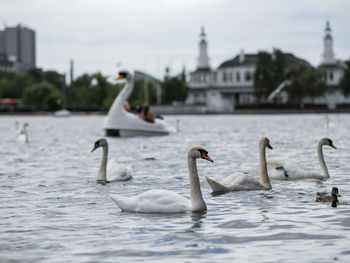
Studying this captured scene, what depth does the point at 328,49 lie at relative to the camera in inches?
3952

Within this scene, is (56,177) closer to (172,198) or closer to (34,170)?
(34,170)

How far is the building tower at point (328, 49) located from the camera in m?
100

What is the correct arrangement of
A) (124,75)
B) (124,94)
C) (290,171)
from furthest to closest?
(124,75)
(124,94)
(290,171)

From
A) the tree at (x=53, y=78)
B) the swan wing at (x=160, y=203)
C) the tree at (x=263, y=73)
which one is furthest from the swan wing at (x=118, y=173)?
the tree at (x=53, y=78)

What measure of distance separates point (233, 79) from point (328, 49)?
1590 centimetres

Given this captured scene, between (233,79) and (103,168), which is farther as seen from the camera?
(233,79)

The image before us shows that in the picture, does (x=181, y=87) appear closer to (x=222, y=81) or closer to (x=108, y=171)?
(x=222, y=81)

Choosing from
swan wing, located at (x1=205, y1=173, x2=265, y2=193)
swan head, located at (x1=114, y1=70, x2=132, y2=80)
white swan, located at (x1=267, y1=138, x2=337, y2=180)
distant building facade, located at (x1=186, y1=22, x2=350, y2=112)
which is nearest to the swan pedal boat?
swan head, located at (x1=114, y1=70, x2=132, y2=80)

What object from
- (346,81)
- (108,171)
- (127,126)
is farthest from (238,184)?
(346,81)

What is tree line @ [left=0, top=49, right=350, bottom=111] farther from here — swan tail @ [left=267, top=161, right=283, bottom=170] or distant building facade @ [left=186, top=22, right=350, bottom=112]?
swan tail @ [left=267, top=161, right=283, bottom=170]

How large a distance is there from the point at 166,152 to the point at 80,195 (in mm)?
8932

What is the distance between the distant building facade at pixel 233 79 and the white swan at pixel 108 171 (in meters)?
81.8

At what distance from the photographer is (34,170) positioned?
→ 551 inches

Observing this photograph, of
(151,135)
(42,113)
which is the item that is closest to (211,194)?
(151,135)
